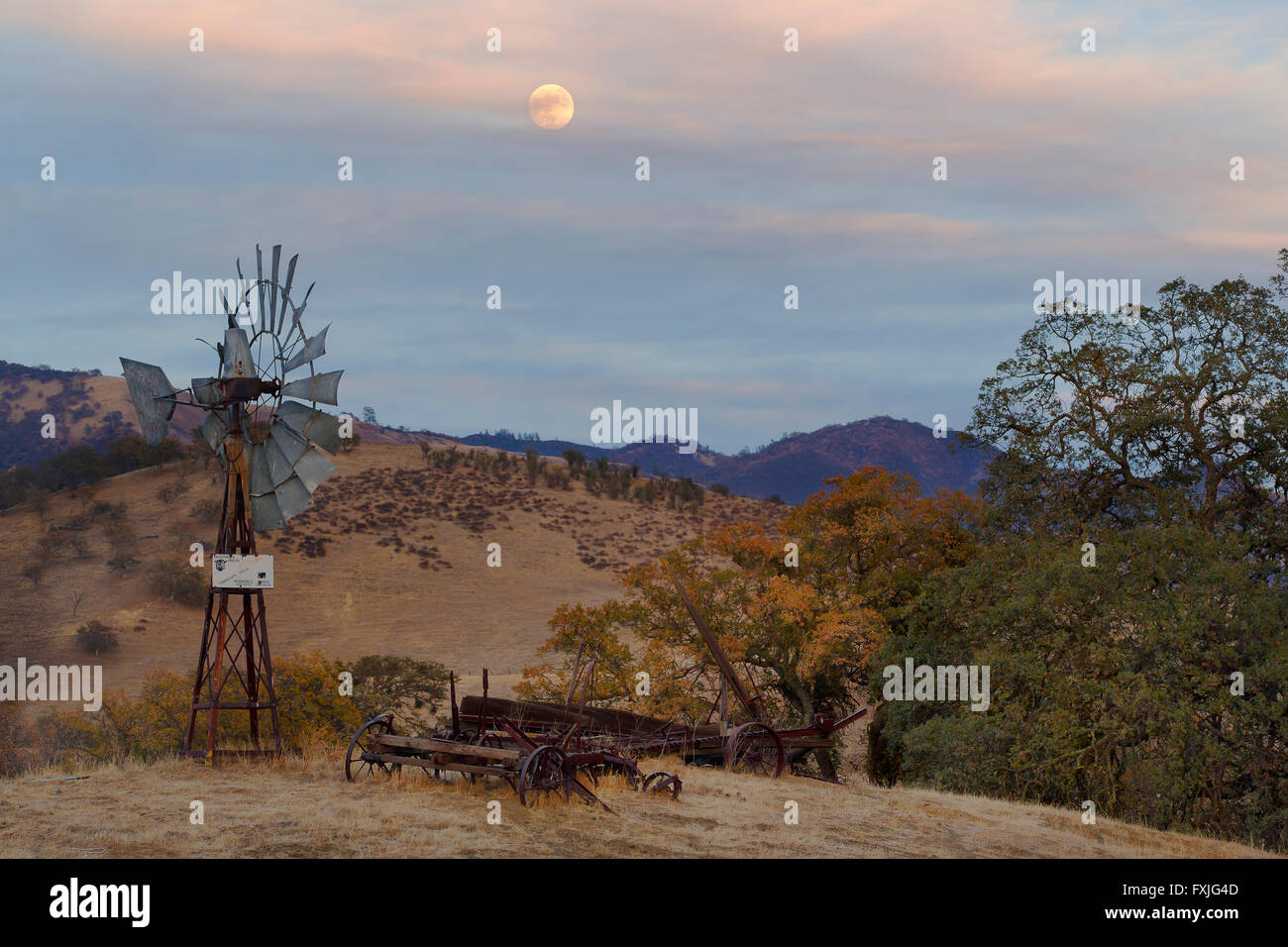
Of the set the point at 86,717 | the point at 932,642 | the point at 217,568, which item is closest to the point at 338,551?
the point at 86,717

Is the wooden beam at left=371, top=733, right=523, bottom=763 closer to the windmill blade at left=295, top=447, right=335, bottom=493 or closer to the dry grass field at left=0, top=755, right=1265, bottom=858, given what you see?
the dry grass field at left=0, top=755, right=1265, bottom=858

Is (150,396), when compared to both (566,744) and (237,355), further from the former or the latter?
(566,744)

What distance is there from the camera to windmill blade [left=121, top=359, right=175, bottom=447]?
16.0m

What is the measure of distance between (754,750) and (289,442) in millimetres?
9205

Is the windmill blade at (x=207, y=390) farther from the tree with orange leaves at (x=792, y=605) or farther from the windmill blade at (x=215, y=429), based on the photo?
the tree with orange leaves at (x=792, y=605)

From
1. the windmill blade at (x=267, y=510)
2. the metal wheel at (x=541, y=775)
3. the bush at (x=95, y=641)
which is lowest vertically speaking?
the bush at (x=95, y=641)

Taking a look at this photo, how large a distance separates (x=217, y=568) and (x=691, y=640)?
13651 mm

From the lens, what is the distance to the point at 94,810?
38.8 feet

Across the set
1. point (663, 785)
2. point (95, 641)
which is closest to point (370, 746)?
point (663, 785)

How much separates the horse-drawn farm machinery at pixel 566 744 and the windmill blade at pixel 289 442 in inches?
164

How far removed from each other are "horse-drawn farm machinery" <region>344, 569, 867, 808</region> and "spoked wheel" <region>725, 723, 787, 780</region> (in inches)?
0.7

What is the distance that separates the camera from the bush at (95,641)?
4484 centimetres

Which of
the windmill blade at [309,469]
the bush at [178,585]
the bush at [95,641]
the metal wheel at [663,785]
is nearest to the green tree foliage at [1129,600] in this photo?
the metal wheel at [663,785]
